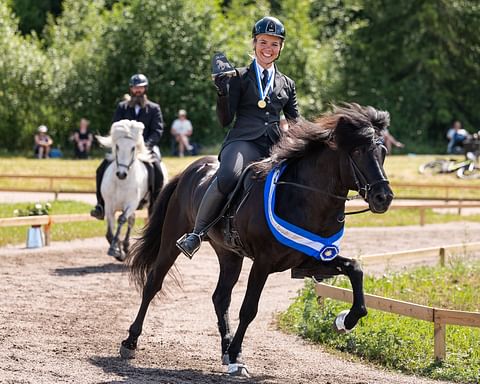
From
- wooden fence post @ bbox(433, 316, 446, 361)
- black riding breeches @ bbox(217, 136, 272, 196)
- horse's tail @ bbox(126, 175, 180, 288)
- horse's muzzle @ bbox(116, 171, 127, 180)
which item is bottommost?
wooden fence post @ bbox(433, 316, 446, 361)

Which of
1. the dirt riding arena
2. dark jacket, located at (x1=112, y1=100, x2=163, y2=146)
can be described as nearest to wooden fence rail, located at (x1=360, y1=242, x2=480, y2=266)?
the dirt riding arena

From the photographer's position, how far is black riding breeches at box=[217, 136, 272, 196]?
9.07m

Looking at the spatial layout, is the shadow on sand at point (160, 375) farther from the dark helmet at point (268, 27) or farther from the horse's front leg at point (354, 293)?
the dark helmet at point (268, 27)

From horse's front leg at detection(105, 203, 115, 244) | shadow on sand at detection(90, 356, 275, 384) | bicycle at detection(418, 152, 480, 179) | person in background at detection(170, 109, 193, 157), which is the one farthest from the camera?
person in background at detection(170, 109, 193, 157)

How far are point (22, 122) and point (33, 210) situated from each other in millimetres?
20744

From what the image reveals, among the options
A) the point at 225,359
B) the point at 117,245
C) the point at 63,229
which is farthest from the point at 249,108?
the point at 63,229

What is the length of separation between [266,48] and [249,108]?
564 mm

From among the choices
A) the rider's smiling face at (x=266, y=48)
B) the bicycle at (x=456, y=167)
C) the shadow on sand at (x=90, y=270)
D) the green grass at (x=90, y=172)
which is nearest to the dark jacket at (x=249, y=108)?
the rider's smiling face at (x=266, y=48)

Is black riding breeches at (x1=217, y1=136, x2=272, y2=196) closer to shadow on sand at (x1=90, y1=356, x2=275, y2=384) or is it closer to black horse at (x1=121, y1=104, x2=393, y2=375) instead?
black horse at (x1=121, y1=104, x2=393, y2=375)

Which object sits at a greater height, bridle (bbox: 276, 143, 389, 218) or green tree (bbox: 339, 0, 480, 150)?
green tree (bbox: 339, 0, 480, 150)

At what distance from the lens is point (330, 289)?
434 inches

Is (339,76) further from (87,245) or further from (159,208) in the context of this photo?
(159,208)

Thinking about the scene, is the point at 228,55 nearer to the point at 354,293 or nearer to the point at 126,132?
the point at 126,132

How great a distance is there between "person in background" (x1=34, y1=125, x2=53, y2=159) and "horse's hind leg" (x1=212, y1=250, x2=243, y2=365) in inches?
1020
